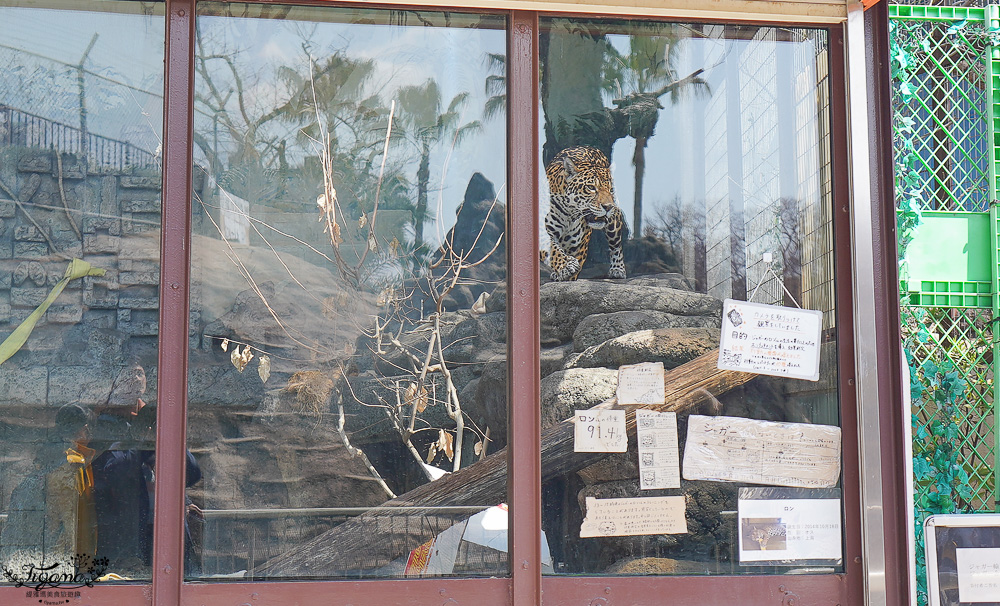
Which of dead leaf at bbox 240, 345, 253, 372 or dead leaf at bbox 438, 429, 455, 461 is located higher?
dead leaf at bbox 240, 345, 253, 372

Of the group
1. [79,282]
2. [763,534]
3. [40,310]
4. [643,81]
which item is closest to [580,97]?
[643,81]

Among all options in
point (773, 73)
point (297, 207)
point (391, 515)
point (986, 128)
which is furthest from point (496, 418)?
point (986, 128)

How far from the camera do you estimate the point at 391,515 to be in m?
3.25

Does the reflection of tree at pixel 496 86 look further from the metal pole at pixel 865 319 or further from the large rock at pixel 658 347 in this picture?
the metal pole at pixel 865 319

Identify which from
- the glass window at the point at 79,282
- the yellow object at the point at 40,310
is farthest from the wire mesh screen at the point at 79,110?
the yellow object at the point at 40,310

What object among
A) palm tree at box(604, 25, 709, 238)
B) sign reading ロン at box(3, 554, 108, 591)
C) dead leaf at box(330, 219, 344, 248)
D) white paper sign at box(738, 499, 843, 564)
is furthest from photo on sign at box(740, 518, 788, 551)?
sign reading ロン at box(3, 554, 108, 591)

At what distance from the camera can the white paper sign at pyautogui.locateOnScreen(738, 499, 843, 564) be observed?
3.32 meters

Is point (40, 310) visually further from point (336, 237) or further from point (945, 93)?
point (945, 93)

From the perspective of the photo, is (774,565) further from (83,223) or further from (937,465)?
(83,223)

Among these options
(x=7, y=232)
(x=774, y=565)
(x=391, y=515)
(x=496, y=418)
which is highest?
(x=7, y=232)

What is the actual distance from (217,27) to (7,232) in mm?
1098

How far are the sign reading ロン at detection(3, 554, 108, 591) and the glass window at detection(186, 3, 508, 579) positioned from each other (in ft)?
1.35

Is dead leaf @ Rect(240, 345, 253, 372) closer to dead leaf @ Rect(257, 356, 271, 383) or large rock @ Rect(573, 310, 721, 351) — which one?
dead leaf @ Rect(257, 356, 271, 383)

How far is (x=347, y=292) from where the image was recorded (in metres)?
3.32
